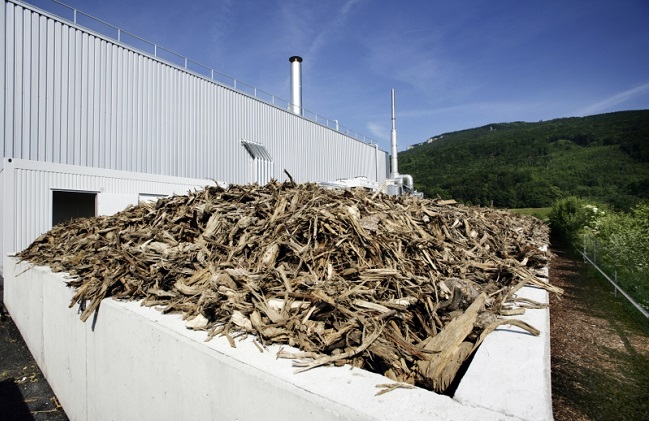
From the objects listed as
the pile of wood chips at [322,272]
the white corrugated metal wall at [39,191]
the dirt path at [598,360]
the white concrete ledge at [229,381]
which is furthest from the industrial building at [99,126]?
the dirt path at [598,360]

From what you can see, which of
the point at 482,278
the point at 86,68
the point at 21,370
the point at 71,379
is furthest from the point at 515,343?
the point at 86,68

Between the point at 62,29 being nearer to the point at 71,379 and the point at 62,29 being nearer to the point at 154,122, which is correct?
the point at 154,122

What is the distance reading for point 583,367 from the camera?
301 centimetres

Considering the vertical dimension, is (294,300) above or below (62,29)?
below

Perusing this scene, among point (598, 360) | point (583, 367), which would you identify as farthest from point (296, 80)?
point (583, 367)

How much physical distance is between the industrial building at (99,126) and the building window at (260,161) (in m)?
0.05

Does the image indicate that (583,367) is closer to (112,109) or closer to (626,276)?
(626,276)

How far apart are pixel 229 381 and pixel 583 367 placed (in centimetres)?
303

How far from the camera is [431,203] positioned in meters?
5.01

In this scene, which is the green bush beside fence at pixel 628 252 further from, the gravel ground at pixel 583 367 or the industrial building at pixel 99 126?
the industrial building at pixel 99 126

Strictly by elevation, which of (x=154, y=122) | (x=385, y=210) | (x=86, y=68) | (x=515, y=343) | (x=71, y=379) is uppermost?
(x=86, y=68)

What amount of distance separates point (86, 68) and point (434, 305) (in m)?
12.2

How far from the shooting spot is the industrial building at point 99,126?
8594mm

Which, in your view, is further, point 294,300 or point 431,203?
point 431,203
